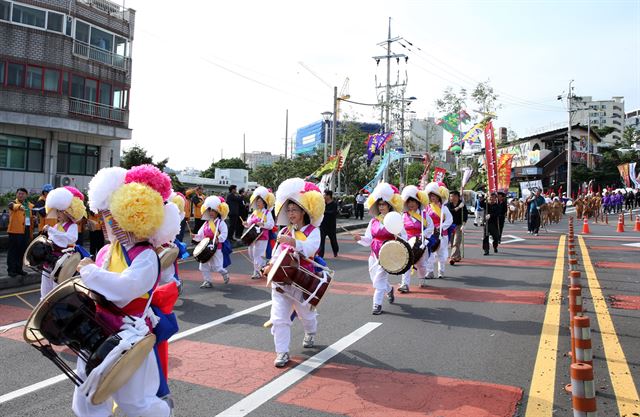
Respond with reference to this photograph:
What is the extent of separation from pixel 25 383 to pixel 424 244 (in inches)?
253

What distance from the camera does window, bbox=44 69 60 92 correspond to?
24.2 metres

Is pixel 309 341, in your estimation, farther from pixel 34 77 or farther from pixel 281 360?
pixel 34 77

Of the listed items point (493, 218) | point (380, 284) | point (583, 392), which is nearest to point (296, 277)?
point (380, 284)

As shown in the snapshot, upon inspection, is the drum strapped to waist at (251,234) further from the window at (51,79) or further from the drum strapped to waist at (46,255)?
the window at (51,79)

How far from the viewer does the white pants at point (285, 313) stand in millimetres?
5355

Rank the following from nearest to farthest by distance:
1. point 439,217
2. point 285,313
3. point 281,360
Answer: point 281,360 → point 285,313 → point 439,217

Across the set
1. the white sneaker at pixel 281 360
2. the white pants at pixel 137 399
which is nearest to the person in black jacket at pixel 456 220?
the white sneaker at pixel 281 360

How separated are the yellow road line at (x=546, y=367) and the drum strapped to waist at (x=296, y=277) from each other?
2253 millimetres

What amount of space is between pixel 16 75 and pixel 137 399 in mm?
25087

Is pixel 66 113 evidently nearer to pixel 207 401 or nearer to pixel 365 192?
A: pixel 365 192

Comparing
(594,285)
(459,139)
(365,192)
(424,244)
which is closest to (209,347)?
(424,244)

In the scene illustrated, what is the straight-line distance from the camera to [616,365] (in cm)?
525

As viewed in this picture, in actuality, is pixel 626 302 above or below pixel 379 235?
below

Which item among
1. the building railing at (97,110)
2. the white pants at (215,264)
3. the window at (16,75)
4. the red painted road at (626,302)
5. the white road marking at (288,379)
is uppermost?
the window at (16,75)
